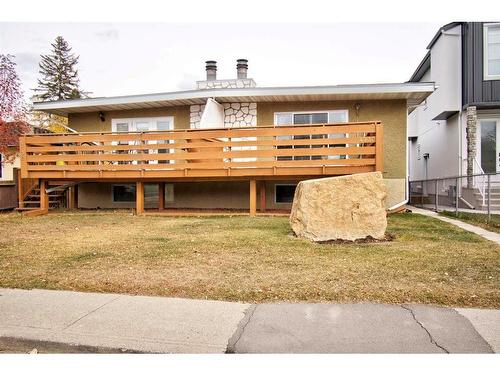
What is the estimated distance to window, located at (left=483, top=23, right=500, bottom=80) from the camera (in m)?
13.5

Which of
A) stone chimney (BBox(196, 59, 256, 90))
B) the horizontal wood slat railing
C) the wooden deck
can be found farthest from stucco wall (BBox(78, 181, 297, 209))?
stone chimney (BBox(196, 59, 256, 90))

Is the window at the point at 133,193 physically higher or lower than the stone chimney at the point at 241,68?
lower

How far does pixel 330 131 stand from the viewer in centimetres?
1068

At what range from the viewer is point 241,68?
16.5 m

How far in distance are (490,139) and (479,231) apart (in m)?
8.06

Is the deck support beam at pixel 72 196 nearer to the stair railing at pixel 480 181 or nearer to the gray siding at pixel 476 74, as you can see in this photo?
the stair railing at pixel 480 181

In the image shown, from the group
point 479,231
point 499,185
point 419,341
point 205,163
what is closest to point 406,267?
point 419,341

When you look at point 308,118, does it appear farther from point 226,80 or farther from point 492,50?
point 492,50

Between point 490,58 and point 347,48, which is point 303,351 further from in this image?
point 490,58

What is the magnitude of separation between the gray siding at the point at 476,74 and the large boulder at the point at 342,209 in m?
9.03

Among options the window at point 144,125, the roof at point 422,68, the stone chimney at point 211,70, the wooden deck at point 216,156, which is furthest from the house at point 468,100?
the window at point 144,125

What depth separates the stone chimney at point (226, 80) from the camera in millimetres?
15406

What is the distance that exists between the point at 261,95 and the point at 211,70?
541cm

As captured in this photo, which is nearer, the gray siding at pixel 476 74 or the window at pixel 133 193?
the gray siding at pixel 476 74
